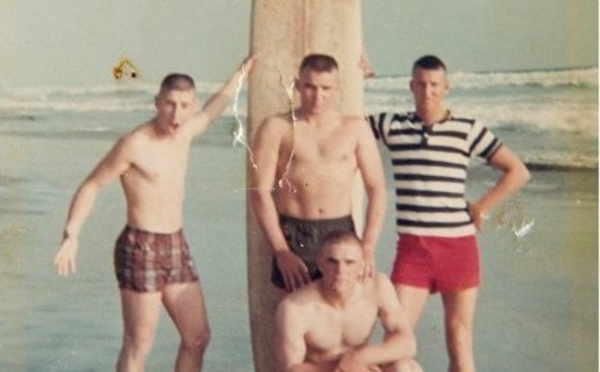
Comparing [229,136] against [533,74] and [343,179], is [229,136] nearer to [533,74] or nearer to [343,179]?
[343,179]

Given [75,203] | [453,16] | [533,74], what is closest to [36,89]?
[75,203]

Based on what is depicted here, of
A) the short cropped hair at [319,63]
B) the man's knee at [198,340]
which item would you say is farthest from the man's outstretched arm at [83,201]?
the short cropped hair at [319,63]

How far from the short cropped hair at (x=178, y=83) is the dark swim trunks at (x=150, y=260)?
33cm

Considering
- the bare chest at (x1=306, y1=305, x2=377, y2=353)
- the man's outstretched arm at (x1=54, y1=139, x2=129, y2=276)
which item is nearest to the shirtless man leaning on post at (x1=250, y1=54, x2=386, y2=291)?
the bare chest at (x1=306, y1=305, x2=377, y2=353)

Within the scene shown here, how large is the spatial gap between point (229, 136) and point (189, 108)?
0.11 meters

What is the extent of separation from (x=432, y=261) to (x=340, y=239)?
23 cm

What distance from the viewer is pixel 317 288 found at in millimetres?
2381

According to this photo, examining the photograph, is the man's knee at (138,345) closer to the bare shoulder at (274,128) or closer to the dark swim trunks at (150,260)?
Result: the dark swim trunks at (150,260)

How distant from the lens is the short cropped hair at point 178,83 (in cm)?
243

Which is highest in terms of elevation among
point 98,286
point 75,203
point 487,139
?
point 487,139

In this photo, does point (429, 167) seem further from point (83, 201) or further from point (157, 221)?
point (83, 201)

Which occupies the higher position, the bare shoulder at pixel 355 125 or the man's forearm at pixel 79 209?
the bare shoulder at pixel 355 125

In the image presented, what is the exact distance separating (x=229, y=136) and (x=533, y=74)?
736mm

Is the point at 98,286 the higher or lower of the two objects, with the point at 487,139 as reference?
lower
